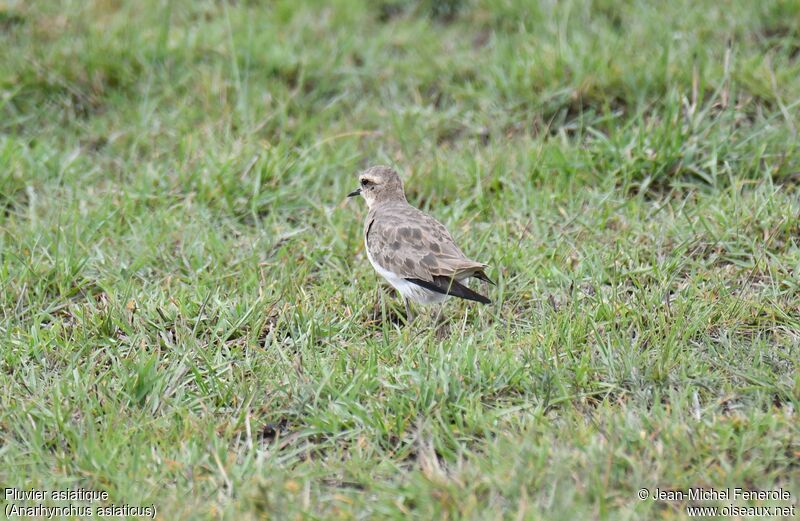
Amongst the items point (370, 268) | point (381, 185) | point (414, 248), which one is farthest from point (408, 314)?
point (381, 185)

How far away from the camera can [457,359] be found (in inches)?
189

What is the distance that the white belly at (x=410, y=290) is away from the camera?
5.54 metres

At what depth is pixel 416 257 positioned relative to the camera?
18.3ft

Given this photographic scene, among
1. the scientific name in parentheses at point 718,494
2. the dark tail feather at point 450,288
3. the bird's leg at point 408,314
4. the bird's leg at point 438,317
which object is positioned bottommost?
the bird's leg at point 408,314

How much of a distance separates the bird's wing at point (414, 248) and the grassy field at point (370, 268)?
11.2 inches

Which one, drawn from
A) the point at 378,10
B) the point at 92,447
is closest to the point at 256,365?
the point at 92,447

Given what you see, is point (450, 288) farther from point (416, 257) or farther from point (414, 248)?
point (414, 248)

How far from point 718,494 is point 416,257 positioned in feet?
7.34

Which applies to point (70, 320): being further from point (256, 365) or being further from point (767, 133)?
point (767, 133)

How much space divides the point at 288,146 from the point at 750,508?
→ 450 cm

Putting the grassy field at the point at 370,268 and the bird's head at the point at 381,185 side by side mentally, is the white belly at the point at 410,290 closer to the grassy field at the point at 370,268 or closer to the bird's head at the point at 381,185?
the grassy field at the point at 370,268

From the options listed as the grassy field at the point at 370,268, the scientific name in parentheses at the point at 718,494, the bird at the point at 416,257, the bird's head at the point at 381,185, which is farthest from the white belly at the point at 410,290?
the scientific name in parentheses at the point at 718,494

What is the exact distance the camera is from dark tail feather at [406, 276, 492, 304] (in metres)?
5.16

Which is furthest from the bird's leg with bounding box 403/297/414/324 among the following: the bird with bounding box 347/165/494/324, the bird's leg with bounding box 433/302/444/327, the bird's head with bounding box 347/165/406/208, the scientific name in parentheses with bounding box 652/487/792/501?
the scientific name in parentheses with bounding box 652/487/792/501
